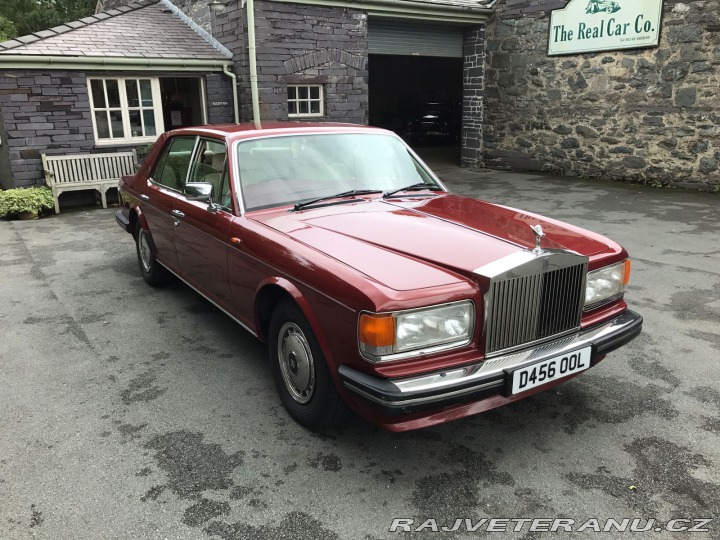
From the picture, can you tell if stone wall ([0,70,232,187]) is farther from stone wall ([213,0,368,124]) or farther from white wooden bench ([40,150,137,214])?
stone wall ([213,0,368,124])

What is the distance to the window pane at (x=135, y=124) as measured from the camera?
37.4ft

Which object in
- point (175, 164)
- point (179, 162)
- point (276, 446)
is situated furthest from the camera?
point (175, 164)

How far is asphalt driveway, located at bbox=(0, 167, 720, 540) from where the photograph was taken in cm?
255

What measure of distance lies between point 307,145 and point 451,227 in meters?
1.37

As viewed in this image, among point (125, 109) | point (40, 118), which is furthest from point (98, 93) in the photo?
point (40, 118)

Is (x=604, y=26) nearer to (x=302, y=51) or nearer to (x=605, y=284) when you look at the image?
(x=302, y=51)

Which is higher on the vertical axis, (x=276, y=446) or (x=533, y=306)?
(x=533, y=306)

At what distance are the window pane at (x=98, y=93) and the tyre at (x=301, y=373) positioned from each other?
9421 millimetres

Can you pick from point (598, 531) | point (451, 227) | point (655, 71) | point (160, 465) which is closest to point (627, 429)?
point (598, 531)

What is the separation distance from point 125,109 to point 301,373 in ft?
32.1

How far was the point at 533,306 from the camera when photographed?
9.27 ft

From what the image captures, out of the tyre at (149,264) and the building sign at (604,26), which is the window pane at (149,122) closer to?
the tyre at (149,264)

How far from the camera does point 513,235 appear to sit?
317cm

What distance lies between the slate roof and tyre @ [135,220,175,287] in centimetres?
625
